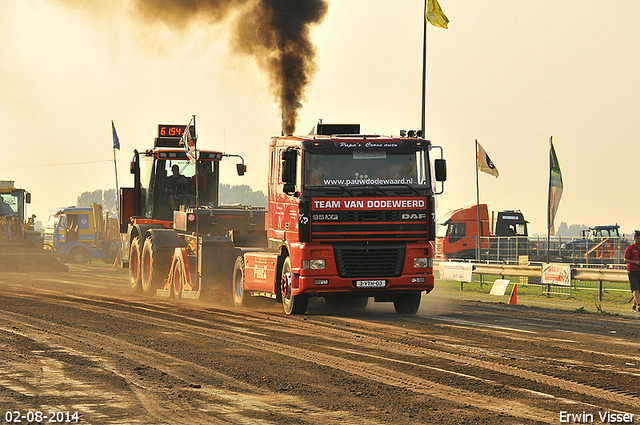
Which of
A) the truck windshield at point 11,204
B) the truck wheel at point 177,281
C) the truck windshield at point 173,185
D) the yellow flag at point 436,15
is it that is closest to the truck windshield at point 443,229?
the yellow flag at point 436,15

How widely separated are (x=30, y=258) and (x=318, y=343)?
90.2 feet

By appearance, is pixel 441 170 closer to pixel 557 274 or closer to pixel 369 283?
pixel 369 283

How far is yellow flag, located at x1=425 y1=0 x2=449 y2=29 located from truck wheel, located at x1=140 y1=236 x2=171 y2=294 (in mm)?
13132

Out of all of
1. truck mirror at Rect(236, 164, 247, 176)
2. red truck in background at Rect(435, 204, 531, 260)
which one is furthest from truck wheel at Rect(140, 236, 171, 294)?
red truck in background at Rect(435, 204, 531, 260)

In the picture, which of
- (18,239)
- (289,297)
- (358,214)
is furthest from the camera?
(18,239)

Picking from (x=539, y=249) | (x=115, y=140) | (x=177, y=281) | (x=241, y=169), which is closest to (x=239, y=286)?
(x=177, y=281)

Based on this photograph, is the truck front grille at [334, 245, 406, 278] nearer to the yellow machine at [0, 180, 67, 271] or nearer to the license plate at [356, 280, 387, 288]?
the license plate at [356, 280, 387, 288]

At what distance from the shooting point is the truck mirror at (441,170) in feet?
47.2

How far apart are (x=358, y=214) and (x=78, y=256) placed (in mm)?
38578

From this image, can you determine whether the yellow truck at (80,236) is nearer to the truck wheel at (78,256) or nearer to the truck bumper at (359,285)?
the truck wheel at (78,256)

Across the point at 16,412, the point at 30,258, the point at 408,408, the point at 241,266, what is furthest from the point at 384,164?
the point at 30,258

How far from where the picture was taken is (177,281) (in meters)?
19.2

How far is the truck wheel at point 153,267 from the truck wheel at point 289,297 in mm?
5975

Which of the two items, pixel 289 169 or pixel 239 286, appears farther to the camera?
pixel 239 286
